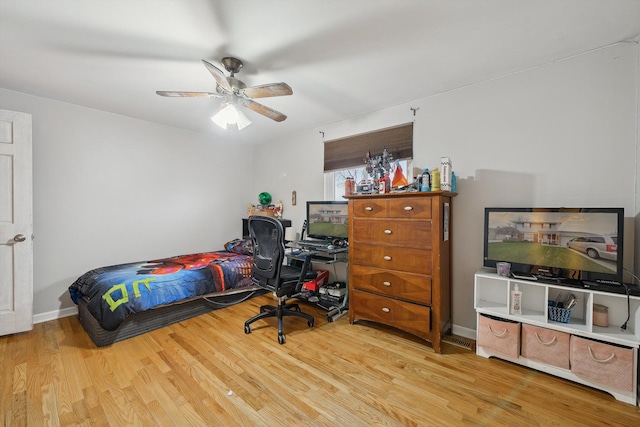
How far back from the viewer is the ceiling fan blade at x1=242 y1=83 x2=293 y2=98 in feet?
6.17

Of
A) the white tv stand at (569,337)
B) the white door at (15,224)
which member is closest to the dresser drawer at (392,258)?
the white tv stand at (569,337)

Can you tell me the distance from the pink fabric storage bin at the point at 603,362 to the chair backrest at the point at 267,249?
2359mm

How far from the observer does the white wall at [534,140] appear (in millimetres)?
1869

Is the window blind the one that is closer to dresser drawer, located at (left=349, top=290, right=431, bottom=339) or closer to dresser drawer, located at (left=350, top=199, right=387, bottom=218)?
dresser drawer, located at (left=350, top=199, right=387, bottom=218)

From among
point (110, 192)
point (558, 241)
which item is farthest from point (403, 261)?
point (110, 192)

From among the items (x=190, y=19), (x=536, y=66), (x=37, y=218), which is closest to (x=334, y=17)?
(x=190, y=19)

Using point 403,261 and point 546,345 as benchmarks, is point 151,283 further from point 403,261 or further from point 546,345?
point 546,345

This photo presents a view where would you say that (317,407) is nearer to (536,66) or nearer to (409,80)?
(409,80)

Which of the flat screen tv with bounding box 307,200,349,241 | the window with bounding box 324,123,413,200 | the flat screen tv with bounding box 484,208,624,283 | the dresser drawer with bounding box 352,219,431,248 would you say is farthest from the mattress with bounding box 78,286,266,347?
the flat screen tv with bounding box 484,208,624,283

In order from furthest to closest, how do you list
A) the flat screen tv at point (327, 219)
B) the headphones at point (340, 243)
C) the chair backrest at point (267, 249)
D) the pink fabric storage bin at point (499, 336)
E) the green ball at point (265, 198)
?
1. the green ball at point (265, 198)
2. the flat screen tv at point (327, 219)
3. the headphones at point (340, 243)
4. the chair backrest at point (267, 249)
5. the pink fabric storage bin at point (499, 336)

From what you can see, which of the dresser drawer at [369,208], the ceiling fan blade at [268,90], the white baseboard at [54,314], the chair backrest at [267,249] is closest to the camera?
the ceiling fan blade at [268,90]

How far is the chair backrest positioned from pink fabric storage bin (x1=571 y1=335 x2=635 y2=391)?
2.36m

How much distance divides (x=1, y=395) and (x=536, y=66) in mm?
4746

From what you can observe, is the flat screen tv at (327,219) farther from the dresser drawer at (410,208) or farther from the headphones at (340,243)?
the dresser drawer at (410,208)
